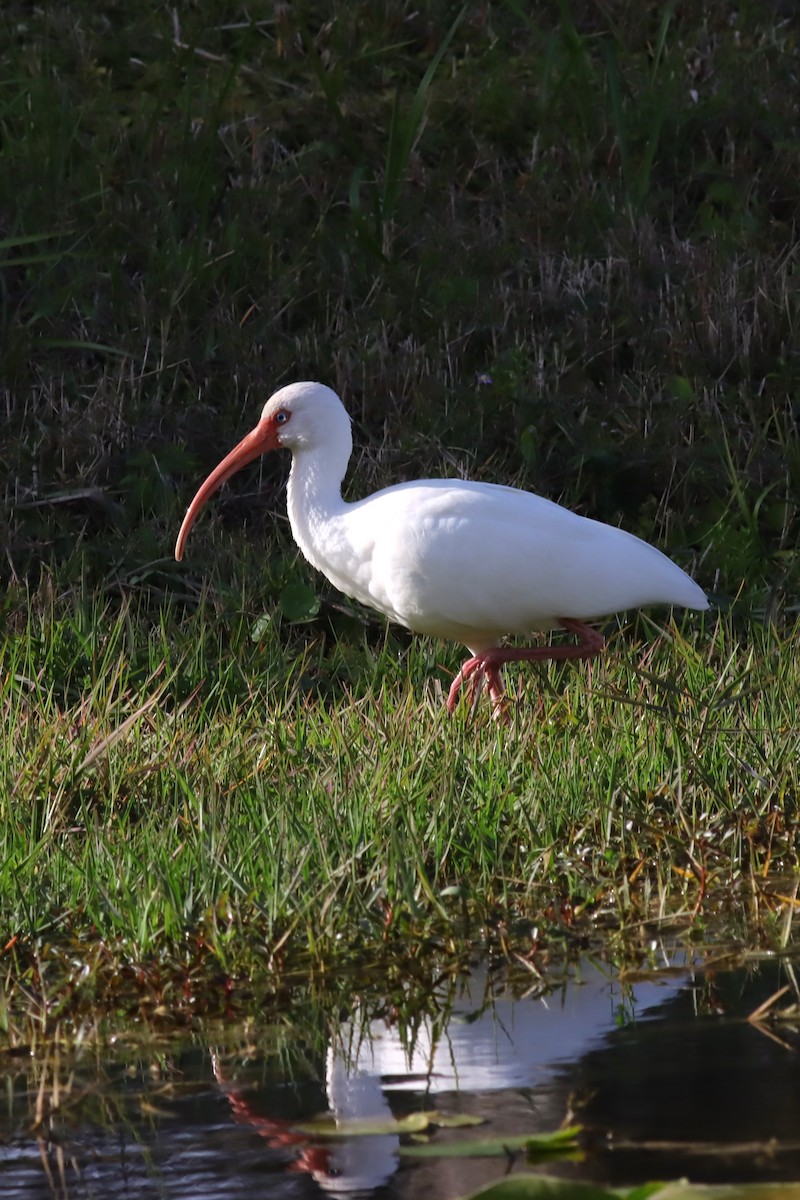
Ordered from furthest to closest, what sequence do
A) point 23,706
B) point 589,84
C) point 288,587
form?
point 589,84, point 288,587, point 23,706

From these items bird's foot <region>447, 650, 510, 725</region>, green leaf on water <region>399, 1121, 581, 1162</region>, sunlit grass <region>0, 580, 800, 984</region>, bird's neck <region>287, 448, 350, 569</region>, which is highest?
bird's neck <region>287, 448, 350, 569</region>

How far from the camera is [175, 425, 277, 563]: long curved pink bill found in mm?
6652

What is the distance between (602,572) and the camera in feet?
19.4

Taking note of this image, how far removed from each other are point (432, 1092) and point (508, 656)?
9.29 feet

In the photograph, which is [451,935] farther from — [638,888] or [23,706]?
[23,706]

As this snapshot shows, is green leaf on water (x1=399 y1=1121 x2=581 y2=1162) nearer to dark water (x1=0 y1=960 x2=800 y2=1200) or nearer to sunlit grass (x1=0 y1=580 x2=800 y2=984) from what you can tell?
dark water (x1=0 y1=960 x2=800 y2=1200)

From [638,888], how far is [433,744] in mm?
779

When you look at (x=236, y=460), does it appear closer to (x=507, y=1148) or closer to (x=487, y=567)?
(x=487, y=567)

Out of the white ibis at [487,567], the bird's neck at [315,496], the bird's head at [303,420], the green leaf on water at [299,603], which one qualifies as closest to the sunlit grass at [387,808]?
the white ibis at [487,567]

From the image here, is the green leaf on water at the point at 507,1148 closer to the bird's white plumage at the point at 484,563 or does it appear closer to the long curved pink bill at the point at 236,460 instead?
the bird's white plumage at the point at 484,563

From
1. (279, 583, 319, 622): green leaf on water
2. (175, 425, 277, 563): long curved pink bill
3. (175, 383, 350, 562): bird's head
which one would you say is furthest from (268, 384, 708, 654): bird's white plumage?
(279, 583, 319, 622): green leaf on water

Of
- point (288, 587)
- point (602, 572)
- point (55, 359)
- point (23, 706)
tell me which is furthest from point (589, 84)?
point (23, 706)

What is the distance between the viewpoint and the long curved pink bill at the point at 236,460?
21.8 ft

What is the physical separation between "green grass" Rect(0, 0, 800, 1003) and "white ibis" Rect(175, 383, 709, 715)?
24 centimetres
